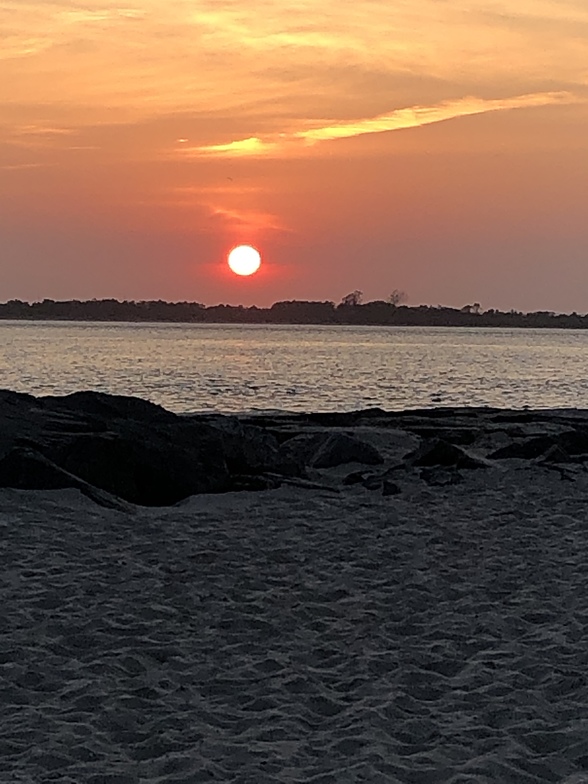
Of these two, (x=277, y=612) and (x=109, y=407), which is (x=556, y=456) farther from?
(x=277, y=612)

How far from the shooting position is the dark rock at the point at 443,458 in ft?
55.1

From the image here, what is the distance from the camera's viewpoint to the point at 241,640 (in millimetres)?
8281

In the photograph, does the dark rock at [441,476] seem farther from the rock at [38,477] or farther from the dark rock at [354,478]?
the rock at [38,477]

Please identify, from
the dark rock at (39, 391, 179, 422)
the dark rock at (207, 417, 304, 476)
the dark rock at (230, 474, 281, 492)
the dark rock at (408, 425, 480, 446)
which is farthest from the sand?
the dark rock at (408, 425, 480, 446)

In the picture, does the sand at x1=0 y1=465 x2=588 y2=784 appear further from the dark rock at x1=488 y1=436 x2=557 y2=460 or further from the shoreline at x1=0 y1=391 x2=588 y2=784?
the dark rock at x1=488 y1=436 x2=557 y2=460

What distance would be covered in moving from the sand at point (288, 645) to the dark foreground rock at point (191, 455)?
68 cm

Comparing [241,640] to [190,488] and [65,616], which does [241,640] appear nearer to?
[65,616]

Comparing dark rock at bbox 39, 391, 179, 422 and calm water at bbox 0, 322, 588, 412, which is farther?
calm water at bbox 0, 322, 588, 412

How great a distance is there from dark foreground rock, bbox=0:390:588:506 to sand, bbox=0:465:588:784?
2.23ft

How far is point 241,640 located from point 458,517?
5.56 metres

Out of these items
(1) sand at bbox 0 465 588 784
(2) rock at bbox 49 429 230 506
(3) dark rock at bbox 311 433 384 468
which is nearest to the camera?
(1) sand at bbox 0 465 588 784

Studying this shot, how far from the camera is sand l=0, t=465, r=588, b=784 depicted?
6.13 m

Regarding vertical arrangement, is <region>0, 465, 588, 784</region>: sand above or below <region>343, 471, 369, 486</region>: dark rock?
below

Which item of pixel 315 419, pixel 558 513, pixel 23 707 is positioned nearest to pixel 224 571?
pixel 23 707
